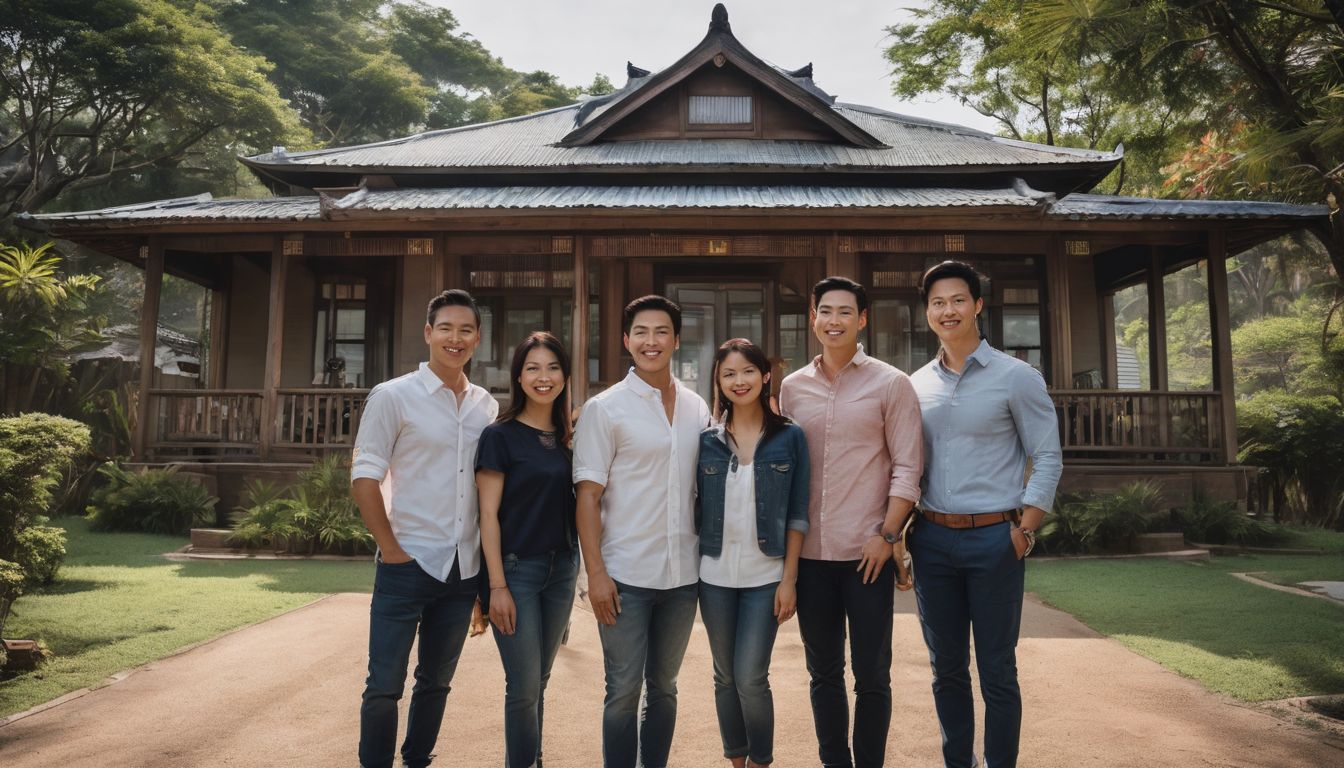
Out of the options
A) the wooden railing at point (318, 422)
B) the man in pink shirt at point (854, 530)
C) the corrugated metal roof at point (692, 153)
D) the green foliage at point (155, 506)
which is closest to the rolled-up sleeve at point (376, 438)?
the man in pink shirt at point (854, 530)

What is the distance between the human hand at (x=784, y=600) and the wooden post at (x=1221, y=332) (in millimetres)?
9948

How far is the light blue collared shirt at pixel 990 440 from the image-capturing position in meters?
2.99

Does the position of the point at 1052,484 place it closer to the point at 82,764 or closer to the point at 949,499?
the point at 949,499

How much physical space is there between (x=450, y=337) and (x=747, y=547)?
135 cm

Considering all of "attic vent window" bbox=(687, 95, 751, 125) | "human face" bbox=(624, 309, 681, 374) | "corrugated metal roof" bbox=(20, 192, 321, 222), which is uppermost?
"attic vent window" bbox=(687, 95, 751, 125)

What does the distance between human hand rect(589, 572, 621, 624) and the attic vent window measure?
11407 millimetres

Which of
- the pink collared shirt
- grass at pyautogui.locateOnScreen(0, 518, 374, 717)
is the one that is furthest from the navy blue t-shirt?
grass at pyautogui.locateOnScreen(0, 518, 374, 717)

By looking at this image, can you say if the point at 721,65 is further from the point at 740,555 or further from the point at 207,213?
the point at 740,555

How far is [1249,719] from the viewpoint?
157 inches

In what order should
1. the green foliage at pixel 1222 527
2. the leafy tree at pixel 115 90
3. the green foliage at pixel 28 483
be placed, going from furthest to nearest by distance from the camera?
1. the leafy tree at pixel 115 90
2. the green foliage at pixel 1222 527
3. the green foliage at pixel 28 483

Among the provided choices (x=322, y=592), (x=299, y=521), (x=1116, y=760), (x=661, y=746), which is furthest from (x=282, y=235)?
(x=1116, y=760)

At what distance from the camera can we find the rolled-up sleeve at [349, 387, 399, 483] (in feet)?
9.48

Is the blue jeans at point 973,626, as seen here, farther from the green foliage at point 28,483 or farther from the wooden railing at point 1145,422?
the wooden railing at point 1145,422

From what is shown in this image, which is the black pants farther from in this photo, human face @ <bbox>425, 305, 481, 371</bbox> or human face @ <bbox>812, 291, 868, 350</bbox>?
human face @ <bbox>425, 305, 481, 371</bbox>
